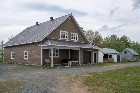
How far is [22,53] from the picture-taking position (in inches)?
1507

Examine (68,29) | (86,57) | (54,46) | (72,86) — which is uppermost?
(68,29)

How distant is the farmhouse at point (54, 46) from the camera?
3428 centimetres

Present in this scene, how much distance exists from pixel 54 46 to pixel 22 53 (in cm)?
791

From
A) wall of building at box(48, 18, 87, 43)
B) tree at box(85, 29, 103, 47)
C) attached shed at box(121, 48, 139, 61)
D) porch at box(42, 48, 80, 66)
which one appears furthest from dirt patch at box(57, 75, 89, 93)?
attached shed at box(121, 48, 139, 61)

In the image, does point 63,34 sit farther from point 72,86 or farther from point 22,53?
point 72,86

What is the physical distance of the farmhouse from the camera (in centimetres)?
3428

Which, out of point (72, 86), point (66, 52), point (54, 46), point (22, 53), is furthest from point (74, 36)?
point (72, 86)

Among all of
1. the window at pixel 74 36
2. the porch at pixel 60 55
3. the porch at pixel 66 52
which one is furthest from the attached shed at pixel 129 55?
the porch at pixel 60 55

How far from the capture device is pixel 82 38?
4169 centimetres

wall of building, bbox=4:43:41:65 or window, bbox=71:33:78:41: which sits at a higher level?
window, bbox=71:33:78:41

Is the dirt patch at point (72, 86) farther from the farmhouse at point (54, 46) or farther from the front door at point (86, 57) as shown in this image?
the front door at point (86, 57)

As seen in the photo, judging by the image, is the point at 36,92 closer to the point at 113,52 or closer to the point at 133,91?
the point at 133,91

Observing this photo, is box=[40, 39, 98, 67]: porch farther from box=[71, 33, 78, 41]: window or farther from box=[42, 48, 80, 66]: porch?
box=[71, 33, 78, 41]: window

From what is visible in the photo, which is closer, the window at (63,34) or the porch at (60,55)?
the porch at (60,55)
